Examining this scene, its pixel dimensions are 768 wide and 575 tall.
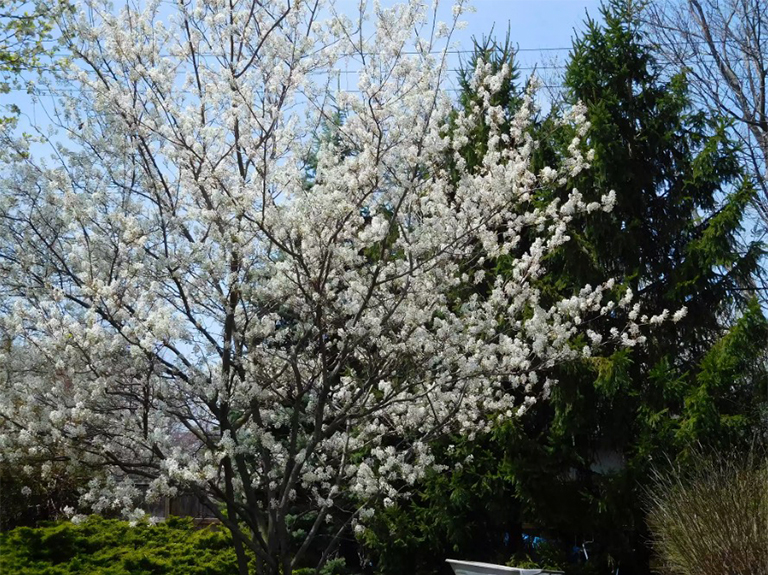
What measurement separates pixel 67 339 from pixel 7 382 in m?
0.80

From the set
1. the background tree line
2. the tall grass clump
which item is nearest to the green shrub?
the background tree line

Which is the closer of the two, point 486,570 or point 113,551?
point 486,570

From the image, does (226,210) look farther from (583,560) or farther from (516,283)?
(583,560)

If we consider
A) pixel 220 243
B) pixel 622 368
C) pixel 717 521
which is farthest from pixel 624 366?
pixel 220 243

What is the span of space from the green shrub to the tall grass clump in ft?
13.3

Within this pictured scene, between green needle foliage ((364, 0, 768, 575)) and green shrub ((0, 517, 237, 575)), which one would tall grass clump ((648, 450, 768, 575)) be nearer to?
green needle foliage ((364, 0, 768, 575))

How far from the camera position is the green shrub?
6.92 metres

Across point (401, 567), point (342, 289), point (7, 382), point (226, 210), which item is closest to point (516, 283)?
point (342, 289)

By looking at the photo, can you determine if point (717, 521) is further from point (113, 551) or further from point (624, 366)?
point (113, 551)

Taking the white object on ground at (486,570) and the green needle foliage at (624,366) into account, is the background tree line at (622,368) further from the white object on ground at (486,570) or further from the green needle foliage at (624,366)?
the white object on ground at (486,570)

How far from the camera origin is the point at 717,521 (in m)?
6.31

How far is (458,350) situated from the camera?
554 cm

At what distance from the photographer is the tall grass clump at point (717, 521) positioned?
618 cm

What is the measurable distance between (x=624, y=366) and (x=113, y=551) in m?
5.34
